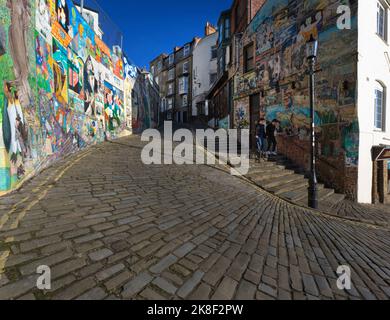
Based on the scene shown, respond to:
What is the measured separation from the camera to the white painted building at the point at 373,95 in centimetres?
797

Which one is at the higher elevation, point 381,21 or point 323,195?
point 381,21

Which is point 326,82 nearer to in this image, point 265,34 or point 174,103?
point 265,34

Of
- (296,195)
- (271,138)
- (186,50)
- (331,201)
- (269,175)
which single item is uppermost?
(186,50)

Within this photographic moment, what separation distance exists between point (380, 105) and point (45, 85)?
45.5ft

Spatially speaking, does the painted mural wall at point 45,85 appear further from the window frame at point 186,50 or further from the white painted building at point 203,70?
the window frame at point 186,50

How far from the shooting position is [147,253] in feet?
7.94

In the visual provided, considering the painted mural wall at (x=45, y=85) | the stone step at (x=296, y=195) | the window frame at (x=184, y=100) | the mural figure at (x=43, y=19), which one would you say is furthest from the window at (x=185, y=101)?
the stone step at (x=296, y=195)

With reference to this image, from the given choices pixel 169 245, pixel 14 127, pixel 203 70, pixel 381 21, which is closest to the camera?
pixel 169 245

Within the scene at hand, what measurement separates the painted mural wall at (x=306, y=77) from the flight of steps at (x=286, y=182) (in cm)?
99

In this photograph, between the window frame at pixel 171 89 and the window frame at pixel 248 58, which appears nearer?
the window frame at pixel 248 58

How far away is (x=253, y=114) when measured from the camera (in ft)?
44.0

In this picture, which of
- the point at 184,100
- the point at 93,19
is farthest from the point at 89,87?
the point at 184,100

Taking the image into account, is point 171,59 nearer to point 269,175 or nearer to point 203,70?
point 203,70

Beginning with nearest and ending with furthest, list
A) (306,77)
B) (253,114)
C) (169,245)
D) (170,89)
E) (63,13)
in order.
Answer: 1. (169,245)
2. (63,13)
3. (306,77)
4. (253,114)
5. (170,89)
